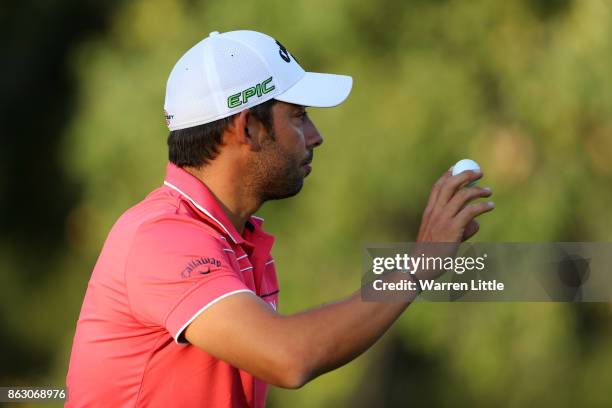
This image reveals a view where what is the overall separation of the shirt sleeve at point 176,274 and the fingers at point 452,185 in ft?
1.53

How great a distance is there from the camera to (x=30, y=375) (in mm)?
8195

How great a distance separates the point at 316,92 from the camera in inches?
116

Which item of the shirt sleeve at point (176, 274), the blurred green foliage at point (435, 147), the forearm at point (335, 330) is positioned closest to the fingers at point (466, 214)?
the forearm at point (335, 330)

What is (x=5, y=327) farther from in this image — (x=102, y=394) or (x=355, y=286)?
(x=102, y=394)

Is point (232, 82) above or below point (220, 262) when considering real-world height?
above

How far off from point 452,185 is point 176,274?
2.07ft

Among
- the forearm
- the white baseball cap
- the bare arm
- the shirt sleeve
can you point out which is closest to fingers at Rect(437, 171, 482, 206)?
the bare arm

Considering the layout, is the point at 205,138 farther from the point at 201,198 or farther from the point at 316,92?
the point at 316,92

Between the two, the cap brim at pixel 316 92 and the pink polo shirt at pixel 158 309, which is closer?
the pink polo shirt at pixel 158 309

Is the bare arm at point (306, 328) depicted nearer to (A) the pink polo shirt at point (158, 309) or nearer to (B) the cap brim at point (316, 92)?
(A) the pink polo shirt at point (158, 309)

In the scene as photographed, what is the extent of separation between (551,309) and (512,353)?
1.18 ft

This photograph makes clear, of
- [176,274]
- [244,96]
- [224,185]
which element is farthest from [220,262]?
[244,96]

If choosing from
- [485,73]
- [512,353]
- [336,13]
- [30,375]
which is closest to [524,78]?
[485,73]

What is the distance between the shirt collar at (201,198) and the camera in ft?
9.05
